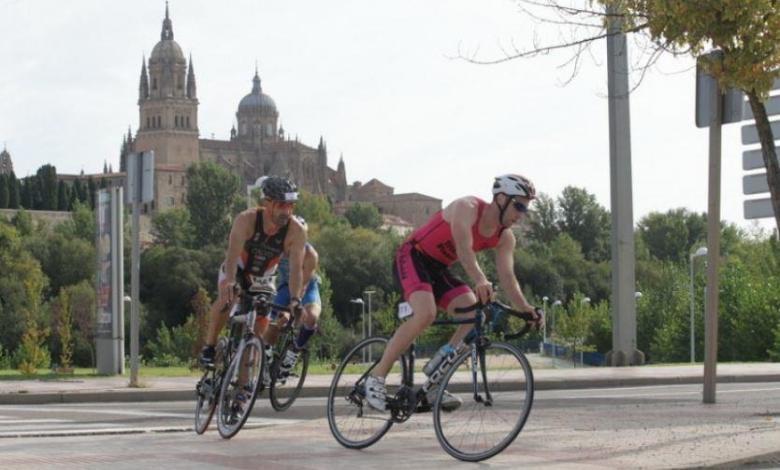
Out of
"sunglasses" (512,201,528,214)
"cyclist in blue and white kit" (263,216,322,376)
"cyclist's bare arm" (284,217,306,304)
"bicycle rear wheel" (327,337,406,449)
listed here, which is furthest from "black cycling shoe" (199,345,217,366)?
"sunglasses" (512,201,528,214)

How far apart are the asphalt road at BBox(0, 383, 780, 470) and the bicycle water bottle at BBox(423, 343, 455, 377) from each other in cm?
49

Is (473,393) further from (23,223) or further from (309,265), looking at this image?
(23,223)

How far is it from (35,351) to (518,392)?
1646cm

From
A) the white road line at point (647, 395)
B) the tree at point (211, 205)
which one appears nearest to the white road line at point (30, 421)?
the white road line at point (647, 395)

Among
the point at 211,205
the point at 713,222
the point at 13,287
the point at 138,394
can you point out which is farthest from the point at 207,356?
the point at 211,205

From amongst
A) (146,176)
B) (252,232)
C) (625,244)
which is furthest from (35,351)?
(252,232)

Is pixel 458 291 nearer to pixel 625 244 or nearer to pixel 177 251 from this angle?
pixel 625 244

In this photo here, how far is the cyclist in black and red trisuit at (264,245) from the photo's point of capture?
34.6 feet

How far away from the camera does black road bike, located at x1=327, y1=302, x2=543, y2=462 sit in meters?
8.45

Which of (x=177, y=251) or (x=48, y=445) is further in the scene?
(x=177, y=251)

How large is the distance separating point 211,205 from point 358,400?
18504 centimetres

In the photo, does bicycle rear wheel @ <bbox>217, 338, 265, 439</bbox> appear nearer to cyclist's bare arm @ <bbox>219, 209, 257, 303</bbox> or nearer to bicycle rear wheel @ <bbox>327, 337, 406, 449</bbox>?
cyclist's bare arm @ <bbox>219, 209, 257, 303</bbox>

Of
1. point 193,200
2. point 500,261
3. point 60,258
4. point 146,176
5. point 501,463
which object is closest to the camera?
point 501,463

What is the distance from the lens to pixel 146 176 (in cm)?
1862
